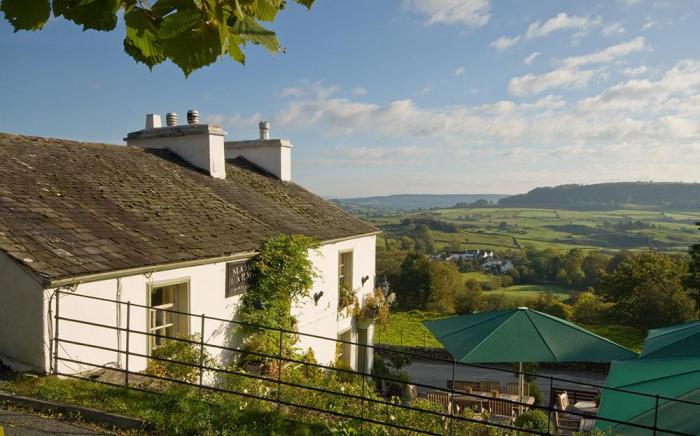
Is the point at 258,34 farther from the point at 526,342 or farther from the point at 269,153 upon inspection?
the point at 269,153

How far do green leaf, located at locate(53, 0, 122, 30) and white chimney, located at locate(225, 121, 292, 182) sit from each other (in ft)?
52.6

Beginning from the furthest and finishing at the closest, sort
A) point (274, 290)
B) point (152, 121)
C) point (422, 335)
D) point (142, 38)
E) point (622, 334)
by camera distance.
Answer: point (422, 335) < point (622, 334) < point (152, 121) < point (274, 290) < point (142, 38)

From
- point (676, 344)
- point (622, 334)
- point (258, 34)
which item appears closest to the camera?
point (258, 34)

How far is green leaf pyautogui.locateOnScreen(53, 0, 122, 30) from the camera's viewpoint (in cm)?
183

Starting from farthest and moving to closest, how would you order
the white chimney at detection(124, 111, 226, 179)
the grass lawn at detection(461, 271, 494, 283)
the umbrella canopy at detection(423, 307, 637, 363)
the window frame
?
the grass lawn at detection(461, 271, 494, 283)
the white chimney at detection(124, 111, 226, 179)
the umbrella canopy at detection(423, 307, 637, 363)
the window frame

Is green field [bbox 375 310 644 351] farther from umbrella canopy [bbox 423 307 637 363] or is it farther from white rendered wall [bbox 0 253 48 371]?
white rendered wall [bbox 0 253 48 371]

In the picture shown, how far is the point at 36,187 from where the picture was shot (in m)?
8.94

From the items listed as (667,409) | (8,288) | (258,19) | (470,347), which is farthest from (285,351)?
(258,19)

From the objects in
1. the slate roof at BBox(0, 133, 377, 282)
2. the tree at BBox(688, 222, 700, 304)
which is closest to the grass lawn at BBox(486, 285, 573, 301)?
the tree at BBox(688, 222, 700, 304)

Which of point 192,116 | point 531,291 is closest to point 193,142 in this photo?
point 192,116

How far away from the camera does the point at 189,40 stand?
1.69 m

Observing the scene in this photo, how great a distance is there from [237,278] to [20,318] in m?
4.18

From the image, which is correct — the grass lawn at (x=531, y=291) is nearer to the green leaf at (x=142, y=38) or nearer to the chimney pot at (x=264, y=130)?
the chimney pot at (x=264, y=130)

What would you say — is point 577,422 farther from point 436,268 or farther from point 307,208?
point 436,268
